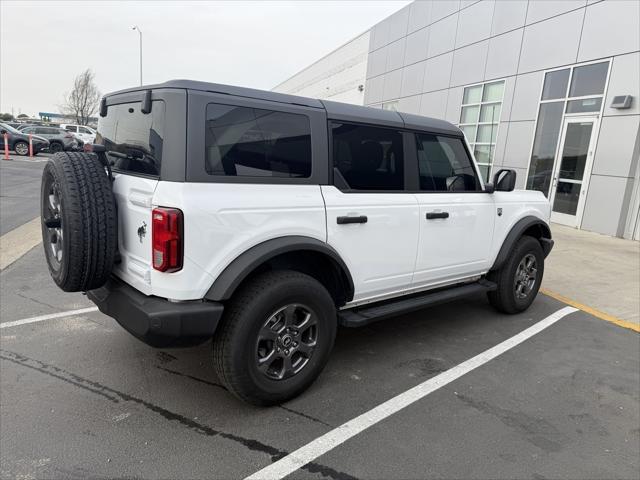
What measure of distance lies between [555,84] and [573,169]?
2315 mm

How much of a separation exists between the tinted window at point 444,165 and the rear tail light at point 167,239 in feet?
6.93

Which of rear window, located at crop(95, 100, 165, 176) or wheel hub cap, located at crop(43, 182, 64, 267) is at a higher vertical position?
rear window, located at crop(95, 100, 165, 176)

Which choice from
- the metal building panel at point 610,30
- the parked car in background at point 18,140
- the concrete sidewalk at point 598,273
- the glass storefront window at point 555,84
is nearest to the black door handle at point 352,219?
the concrete sidewalk at point 598,273

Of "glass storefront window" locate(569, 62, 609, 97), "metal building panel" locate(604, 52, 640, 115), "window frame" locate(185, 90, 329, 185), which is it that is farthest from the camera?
"glass storefront window" locate(569, 62, 609, 97)

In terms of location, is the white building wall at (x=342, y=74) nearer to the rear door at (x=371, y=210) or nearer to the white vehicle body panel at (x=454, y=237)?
the white vehicle body panel at (x=454, y=237)

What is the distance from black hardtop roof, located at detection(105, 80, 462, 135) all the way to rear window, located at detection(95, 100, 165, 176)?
149mm

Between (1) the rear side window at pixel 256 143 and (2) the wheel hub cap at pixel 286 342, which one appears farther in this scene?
(2) the wheel hub cap at pixel 286 342

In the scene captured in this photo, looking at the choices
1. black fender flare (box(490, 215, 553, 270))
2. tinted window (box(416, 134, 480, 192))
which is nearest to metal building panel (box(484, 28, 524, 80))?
black fender flare (box(490, 215, 553, 270))

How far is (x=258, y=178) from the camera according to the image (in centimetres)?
279

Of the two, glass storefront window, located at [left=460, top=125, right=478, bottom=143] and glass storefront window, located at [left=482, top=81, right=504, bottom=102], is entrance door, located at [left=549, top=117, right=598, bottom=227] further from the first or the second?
glass storefront window, located at [left=460, top=125, right=478, bottom=143]

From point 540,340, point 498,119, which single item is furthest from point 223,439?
point 498,119

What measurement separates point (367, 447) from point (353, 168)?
184 centimetres

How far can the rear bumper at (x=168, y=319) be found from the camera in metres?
2.52

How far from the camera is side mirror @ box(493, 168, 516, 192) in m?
4.24
